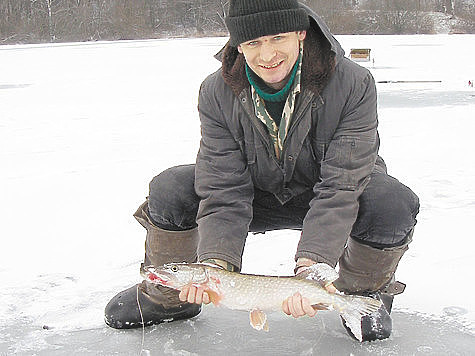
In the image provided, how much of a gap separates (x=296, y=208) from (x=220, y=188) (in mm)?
338

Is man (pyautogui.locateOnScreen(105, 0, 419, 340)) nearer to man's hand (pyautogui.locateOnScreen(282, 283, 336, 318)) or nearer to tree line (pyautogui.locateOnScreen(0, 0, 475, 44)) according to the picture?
man's hand (pyautogui.locateOnScreen(282, 283, 336, 318))

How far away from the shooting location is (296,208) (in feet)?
7.86

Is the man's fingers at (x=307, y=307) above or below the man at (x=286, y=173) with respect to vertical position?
below

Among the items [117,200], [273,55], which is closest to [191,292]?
[273,55]

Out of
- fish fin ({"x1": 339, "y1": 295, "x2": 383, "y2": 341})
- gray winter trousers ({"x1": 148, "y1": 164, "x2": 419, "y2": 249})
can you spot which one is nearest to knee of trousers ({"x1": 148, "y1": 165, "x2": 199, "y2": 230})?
gray winter trousers ({"x1": 148, "y1": 164, "x2": 419, "y2": 249})

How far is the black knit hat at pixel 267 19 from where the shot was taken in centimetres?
212

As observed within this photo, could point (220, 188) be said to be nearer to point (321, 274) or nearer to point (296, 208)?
point (296, 208)

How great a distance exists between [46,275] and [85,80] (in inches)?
445

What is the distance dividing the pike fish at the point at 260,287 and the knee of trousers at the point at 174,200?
428 mm

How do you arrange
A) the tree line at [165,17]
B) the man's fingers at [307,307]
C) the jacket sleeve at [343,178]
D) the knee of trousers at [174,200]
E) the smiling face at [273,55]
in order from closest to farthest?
the man's fingers at [307,307] → the jacket sleeve at [343,178] → the smiling face at [273,55] → the knee of trousers at [174,200] → the tree line at [165,17]

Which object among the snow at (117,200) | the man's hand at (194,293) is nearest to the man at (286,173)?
the man's hand at (194,293)

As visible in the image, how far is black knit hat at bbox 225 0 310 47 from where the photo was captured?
2.12 metres

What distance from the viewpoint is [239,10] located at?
218 cm

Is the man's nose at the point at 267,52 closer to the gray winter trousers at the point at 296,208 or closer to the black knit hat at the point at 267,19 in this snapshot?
the black knit hat at the point at 267,19
